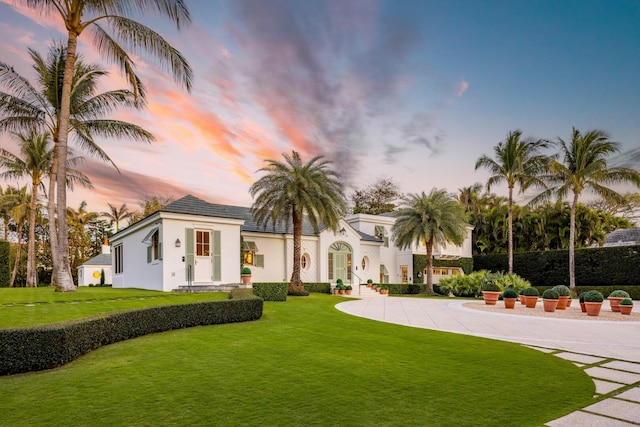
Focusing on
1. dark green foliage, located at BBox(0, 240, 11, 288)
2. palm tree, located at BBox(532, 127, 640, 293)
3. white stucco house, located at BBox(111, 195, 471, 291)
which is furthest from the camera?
palm tree, located at BBox(532, 127, 640, 293)

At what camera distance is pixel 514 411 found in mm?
4402

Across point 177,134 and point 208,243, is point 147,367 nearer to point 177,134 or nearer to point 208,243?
point 208,243

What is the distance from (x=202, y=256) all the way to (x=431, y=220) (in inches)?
638

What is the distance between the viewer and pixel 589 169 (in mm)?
25672

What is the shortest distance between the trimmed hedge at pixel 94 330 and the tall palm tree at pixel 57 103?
9.54 meters

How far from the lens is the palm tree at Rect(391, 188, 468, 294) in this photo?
27797 millimetres

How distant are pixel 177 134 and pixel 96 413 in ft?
56.2

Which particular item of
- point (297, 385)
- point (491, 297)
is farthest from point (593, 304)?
point (297, 385)

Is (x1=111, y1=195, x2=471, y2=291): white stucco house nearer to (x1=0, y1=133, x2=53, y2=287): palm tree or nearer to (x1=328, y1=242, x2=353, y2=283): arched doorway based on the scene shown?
(x1=328, y1=242, x2=353, y2=283): arched doorway

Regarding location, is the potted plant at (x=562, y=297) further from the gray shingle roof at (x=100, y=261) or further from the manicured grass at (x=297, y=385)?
the gray shingle roof at (x=100, y=261)

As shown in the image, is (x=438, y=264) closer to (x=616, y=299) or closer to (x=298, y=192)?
(x=298, y=192)

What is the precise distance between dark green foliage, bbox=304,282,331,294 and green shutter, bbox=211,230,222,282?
328 inches

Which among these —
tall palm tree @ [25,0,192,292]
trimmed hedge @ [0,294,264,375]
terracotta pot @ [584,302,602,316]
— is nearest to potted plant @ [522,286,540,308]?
terracotta pot @ [584,302,602,316]

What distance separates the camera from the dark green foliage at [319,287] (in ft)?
87.4
